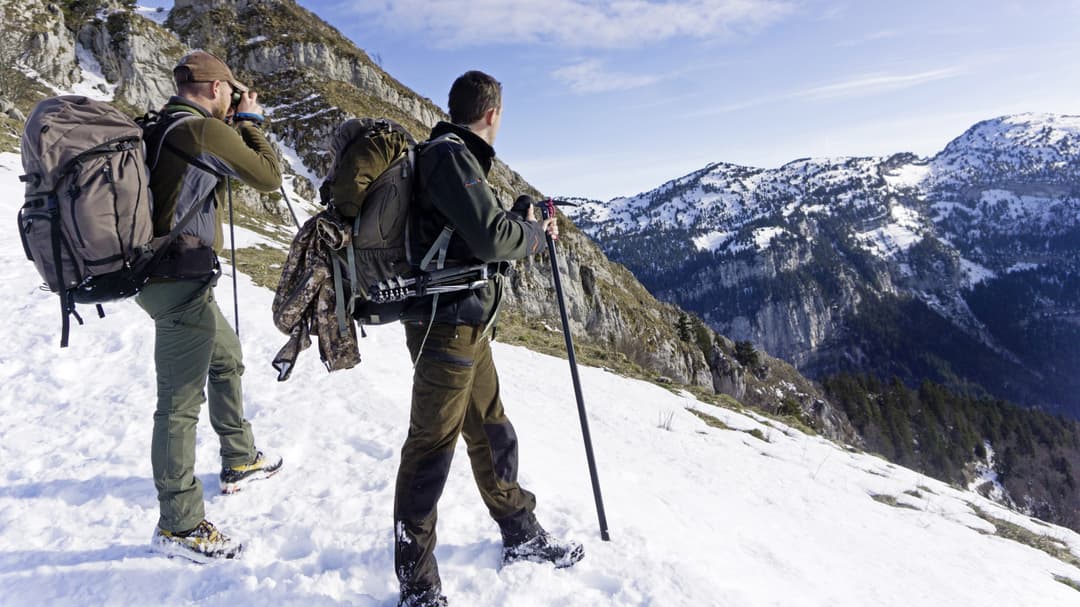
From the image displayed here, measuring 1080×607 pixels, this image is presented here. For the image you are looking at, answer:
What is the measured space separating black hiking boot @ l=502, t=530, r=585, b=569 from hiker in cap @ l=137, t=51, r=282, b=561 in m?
1.85

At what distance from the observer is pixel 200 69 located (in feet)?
11.3

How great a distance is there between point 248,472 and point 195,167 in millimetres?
2611

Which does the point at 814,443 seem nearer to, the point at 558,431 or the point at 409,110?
the point at 558,431

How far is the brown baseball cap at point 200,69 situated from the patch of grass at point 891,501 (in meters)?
9.19

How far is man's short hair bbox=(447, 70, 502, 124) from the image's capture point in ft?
10.3

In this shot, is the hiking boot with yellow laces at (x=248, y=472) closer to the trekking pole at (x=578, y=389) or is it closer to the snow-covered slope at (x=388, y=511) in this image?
the snow-covered slope at (x=388, y=511)

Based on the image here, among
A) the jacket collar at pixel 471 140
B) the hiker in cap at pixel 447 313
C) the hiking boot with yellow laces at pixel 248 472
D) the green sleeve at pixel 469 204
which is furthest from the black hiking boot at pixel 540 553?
the jacket collar at pixel 471 140

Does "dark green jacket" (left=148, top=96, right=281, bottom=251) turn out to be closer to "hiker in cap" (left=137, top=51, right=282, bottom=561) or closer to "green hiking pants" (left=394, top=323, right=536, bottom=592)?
"hiker in cap" (left=137, top=51, right=282, bottom=561)

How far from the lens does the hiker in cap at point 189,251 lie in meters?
3.16

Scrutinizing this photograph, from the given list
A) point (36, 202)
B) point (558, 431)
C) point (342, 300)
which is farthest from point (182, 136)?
point (558, 431)

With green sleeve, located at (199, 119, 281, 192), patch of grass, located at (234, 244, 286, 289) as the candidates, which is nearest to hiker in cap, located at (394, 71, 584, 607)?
green sleeve, located at (199, 119, 281, 192)

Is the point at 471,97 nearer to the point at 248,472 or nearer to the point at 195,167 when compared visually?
the point at 195,167

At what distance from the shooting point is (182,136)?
3.11 meters

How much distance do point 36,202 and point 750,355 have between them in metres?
95.0
